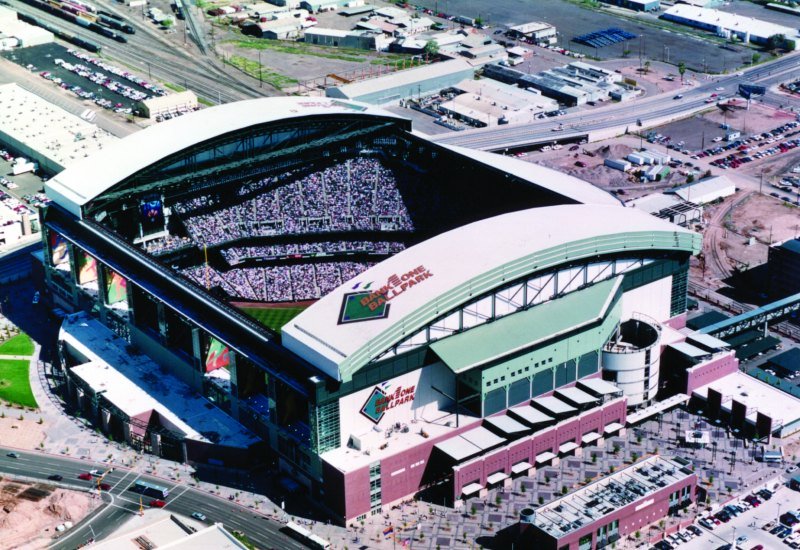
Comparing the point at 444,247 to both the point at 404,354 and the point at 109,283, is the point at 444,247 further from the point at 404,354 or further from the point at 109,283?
the point at 109,283

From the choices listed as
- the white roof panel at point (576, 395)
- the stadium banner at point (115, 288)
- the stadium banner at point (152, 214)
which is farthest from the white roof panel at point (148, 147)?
the white roof panel at point (576, 395)

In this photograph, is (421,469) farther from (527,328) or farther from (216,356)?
(216,356)

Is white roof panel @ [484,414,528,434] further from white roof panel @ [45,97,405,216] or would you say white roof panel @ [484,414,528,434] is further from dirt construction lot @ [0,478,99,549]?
white roof panel @ [45,97,405,216]

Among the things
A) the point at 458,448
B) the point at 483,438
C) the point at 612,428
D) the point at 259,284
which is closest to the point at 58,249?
the point at 259,284

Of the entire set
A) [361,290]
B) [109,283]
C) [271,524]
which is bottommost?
[271,524]

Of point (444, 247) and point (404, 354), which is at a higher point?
point (444, 247)

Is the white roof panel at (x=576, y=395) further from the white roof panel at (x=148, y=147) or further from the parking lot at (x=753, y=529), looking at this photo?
the white roof panel at (x=148, y=147)

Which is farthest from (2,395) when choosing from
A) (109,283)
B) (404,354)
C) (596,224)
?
(596,224)
